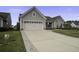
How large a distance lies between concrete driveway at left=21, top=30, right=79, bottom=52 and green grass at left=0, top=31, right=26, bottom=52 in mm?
247

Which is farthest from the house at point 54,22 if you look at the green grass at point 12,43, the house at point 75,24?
the green grass at point 12,43

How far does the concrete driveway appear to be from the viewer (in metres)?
7.91

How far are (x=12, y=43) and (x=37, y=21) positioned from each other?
1.64 m

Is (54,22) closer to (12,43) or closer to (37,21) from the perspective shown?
(37,21)

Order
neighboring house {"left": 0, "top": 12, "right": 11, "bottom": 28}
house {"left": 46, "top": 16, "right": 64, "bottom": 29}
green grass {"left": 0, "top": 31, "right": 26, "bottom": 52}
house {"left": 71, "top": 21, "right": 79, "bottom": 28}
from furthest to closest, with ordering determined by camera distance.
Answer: house {"left": 46, "top": 16, "right": 64, "bottom": 29} < house {"left": 71, "top": 21, "right": 79, "bottom": 28} < neighboring house {"left": 0, "top": 12, "right": 11, "bottom": 28} < green grass {"left": 0, "top": 31, "right": 26, "bottom": 52}

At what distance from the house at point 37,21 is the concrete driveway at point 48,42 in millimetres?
292

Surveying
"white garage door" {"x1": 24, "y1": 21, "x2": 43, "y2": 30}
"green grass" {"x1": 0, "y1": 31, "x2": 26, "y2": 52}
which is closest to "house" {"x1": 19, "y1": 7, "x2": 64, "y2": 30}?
"white garage door" {"x1": 24, "y1": 21, "x2": 43, "y2": 30}

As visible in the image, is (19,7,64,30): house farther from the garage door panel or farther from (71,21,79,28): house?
(71,21,79,28): house

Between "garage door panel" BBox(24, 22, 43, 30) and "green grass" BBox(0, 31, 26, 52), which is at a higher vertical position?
"garage door panel" BBox(24, 22, 43, 30)
